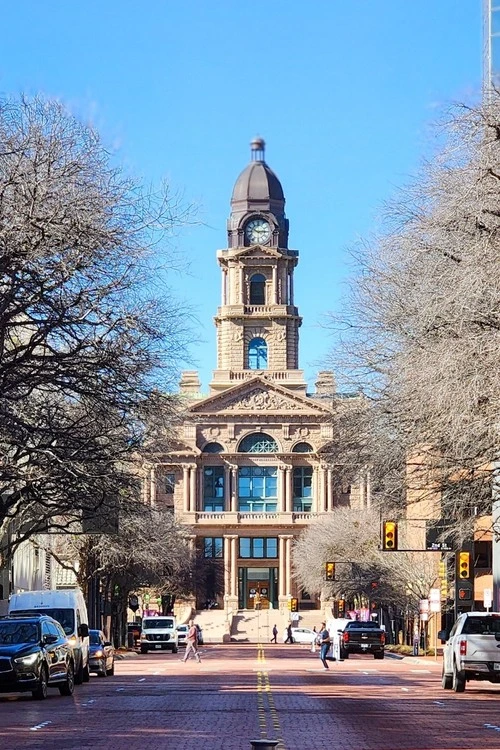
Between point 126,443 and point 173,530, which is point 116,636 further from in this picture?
point 126,443

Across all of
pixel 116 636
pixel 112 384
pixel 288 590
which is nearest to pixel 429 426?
pixel 112 384

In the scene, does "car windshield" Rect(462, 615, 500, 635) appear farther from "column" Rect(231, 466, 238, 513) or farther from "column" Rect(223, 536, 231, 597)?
"column" Rect(231, 466, 238, 513)

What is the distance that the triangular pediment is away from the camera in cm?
13150

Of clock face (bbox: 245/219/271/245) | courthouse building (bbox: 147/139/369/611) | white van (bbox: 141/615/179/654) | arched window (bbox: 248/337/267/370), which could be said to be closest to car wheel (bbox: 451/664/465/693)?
white van (bbox: 141/615/179/654)

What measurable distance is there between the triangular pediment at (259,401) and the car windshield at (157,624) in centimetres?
5653

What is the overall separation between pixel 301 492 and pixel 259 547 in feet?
20.2

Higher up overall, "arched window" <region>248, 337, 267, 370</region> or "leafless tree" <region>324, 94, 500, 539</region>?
"arched window" <region>248, 337, 267, 370</region>

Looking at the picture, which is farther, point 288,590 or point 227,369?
point 227,369

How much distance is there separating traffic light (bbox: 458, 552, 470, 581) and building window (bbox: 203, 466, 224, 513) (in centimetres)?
8508

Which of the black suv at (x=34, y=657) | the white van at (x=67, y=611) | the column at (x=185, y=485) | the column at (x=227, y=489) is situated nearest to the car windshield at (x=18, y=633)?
the black suv at (x=34, y=657)

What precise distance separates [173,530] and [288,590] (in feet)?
143

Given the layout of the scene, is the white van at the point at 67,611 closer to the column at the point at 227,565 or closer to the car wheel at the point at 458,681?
the car wheel at the point at 458,681

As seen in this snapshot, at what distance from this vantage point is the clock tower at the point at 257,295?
13825 cm

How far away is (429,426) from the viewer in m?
29.7
